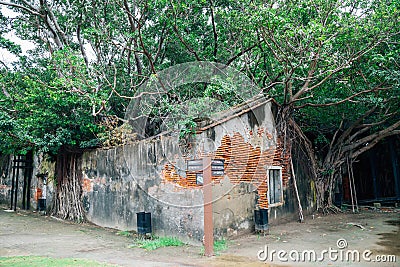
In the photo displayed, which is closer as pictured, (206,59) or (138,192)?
(138,192)

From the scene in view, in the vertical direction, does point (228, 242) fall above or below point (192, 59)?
below

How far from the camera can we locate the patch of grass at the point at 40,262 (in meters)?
5.25

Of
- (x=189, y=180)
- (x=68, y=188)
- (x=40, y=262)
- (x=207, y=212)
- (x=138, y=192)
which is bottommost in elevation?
(x=40, y=262)

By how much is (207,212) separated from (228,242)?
4.14 ft

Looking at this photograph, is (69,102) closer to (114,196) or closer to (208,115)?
Answer: (114,196)

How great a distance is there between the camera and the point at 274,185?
9180mm

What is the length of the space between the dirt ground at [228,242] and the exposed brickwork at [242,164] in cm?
122

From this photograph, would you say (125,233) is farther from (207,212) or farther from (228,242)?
(207,212)

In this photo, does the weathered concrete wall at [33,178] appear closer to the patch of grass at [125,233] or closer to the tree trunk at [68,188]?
the tree trunk at [68,188]

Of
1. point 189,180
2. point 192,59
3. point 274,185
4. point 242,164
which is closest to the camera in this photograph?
point 189,180

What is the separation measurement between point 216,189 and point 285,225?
322cm

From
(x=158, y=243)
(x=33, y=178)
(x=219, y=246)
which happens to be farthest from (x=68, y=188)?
(x=219, y=246)

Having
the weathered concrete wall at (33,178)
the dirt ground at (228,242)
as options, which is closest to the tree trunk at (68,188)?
the dirt ground at (228,242)

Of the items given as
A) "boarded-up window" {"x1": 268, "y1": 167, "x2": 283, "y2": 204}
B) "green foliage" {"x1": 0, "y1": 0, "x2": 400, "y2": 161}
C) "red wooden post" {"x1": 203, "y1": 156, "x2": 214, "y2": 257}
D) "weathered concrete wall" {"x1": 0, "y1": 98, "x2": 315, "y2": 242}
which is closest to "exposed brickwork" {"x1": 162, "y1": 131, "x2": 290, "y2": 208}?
"weathered concrete wall" {"x1": 0, "y1": 98, "x2": 315, "y2": 242}
